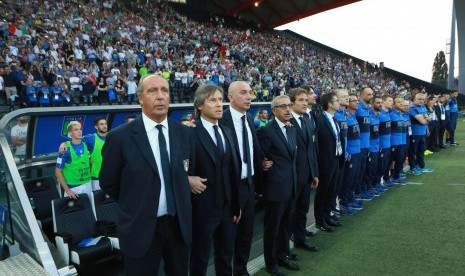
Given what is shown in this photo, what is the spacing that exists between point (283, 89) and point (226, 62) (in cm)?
400

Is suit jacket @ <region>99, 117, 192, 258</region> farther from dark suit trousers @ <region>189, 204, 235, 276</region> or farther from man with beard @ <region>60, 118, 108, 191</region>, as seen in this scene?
man with beard @ <region>60, 118, 108, 191</region>

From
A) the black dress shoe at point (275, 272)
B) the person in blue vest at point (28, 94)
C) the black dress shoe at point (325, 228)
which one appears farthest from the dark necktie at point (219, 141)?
the person in blue vest at point (28, 94)

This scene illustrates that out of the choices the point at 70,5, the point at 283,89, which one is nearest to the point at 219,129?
the point at 70,5

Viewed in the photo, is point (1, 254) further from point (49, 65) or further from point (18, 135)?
point (49, 65)

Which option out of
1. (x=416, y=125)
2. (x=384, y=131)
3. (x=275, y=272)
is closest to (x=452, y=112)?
(x=416, y=125)

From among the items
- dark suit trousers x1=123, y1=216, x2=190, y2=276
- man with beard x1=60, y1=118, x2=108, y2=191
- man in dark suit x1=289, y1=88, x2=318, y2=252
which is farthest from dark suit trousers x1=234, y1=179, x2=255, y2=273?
man with beard x1=60, y1=118, x2=108, y2=191

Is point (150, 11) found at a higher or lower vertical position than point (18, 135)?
higher

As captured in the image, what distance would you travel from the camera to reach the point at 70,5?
17.4 m

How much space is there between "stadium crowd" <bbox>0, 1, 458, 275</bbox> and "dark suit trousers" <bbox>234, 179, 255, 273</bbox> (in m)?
0.01

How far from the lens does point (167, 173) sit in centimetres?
235

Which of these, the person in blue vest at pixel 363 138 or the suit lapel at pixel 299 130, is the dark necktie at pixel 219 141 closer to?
the suit lapel at pixel 299 130

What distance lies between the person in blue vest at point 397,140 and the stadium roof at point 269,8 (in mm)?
29272

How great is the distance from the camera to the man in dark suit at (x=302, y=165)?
13.6ft

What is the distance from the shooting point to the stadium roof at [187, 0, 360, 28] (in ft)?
118
